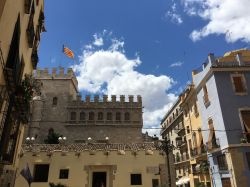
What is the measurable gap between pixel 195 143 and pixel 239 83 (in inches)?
317

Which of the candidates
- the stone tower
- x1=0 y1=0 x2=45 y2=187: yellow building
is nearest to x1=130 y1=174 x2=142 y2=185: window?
x1=0 y1=0 x2=45 y2=187: yellow building

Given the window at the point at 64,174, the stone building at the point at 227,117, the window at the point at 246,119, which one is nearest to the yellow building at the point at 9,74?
the window at the point at 64,174

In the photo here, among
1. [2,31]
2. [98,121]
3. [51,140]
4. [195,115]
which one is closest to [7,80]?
[2,31]

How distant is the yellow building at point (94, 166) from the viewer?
18.9m

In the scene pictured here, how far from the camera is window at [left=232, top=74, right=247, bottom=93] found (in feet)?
64.5

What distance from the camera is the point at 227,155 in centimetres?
1772

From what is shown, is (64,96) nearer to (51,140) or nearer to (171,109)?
(51,140)

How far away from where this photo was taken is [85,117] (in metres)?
38.4

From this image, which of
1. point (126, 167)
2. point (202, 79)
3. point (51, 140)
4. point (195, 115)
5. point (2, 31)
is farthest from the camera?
point (51, 140)

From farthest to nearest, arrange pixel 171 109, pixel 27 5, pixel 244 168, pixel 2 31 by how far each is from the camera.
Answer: pixel 171 109
pixel 244 168
pixel 27 5
pixel 2 31

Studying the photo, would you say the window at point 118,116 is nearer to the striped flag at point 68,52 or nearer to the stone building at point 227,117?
the striped flag at point 68,52

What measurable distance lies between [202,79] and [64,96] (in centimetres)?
2483

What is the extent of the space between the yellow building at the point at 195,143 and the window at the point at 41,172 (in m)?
12.5

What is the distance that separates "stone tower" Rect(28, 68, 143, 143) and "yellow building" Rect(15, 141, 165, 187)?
1756 centimetres
